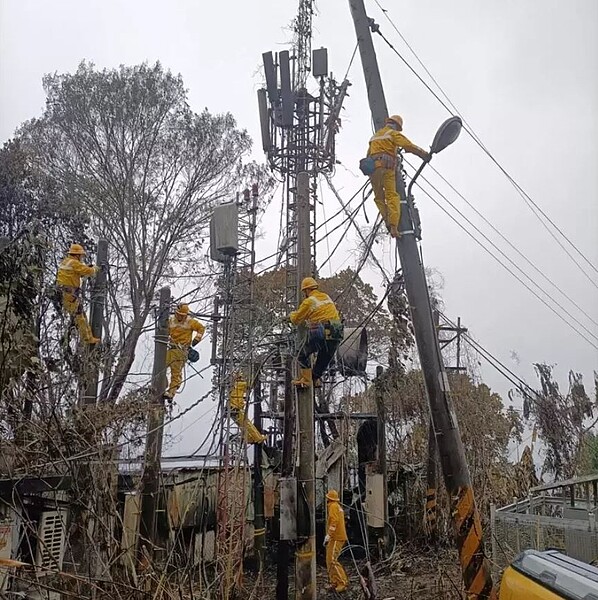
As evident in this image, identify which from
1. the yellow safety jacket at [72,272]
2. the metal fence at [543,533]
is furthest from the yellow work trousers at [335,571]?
the yellow safety jacket at [72,272]

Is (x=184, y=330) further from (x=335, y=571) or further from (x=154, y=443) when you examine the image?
(x=335, y=571)

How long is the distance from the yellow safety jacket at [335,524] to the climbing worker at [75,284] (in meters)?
5.80

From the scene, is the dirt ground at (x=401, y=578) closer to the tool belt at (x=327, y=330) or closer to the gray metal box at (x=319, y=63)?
the tool belt at (x=327, y=330)

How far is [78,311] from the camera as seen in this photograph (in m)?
10.6

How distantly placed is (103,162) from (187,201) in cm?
262

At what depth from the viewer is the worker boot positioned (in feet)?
30.0

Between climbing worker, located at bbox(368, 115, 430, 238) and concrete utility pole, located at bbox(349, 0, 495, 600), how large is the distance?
139 millimetres

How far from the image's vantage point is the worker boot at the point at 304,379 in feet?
30.0

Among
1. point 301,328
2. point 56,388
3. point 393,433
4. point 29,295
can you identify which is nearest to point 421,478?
point 393,433

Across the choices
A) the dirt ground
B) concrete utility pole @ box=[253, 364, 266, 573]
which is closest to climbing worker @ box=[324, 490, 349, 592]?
the dirt ground

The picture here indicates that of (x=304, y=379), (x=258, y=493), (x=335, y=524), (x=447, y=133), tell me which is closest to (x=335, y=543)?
(x=335, y=524)

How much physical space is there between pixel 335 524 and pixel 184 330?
4.96 metres

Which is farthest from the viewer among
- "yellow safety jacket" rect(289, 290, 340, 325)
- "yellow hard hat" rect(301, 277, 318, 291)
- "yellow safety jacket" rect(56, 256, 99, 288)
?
"yellow safety jacket" rect(56, 256, 99, 288)

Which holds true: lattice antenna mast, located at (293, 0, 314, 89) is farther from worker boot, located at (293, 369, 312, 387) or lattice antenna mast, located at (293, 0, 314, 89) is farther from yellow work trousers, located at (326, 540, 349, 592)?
yellow work trousers, located at (326, 540, 349, 592)
